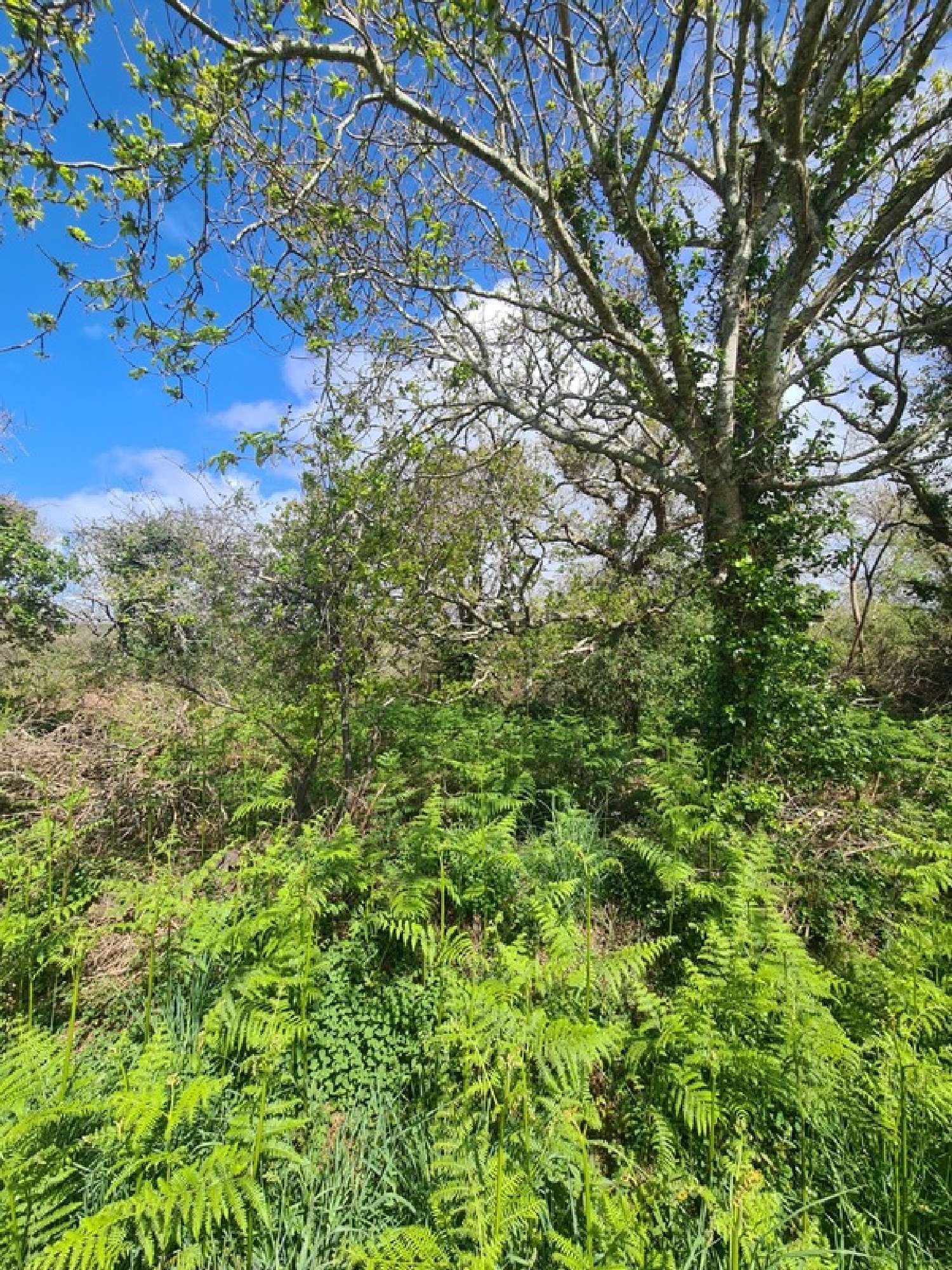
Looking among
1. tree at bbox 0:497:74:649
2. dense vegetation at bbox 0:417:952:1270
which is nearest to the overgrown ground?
dense vegetation at bbox 0:417:952:1270

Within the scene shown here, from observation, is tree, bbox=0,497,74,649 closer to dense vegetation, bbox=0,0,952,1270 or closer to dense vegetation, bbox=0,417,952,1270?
dense vegetation, bbox=0,0,952,1270

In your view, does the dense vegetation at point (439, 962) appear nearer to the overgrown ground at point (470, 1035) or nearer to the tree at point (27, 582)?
the overgrown ground at point (470, 1035)

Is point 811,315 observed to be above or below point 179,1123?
Result: above

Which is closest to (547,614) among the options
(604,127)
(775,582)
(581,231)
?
(775,582)

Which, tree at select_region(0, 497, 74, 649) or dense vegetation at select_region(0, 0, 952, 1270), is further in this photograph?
tree at select_region(0, 497, 74, 649)

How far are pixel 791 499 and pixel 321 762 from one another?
5988 mm

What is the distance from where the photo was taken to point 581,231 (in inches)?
262

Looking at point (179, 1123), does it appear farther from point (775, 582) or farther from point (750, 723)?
point (775, 582)

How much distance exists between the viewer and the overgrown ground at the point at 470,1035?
73.8 inches

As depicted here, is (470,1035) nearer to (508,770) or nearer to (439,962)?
(439,962)

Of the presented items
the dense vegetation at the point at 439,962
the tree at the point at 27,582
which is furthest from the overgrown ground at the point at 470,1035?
the tree at the point at 27,582

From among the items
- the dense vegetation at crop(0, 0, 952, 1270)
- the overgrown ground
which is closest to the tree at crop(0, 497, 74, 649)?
the dense vegetation at crop(0, 0, 952, 1270)

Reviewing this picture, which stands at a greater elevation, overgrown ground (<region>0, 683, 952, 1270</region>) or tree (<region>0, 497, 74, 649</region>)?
tree (<region>0, 497, 74, 649</region>)

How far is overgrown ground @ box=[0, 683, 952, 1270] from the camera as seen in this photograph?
1.87m
